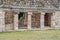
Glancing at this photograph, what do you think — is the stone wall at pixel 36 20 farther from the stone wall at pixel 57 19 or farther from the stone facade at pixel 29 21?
the stone wall at pixel 57 19

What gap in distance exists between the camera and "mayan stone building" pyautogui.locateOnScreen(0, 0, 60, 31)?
59.9ft

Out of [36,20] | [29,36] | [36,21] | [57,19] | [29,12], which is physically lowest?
[29,36]

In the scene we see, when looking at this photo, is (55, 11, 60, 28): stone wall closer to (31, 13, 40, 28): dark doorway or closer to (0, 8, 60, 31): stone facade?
(0, 8, 60, 31): stone facade

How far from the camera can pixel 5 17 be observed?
19500 mm

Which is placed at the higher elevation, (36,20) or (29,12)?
(29,12)

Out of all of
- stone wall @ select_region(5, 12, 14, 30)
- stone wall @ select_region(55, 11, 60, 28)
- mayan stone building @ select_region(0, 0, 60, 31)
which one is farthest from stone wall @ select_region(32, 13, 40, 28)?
stone wall @ select_region(5, 12, 14, 30)

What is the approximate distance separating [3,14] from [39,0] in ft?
13.9

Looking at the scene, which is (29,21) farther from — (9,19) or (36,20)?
(36,20)

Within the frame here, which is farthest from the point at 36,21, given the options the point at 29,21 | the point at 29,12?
the point at 29,12

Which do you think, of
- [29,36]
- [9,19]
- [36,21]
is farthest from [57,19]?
[29,36]

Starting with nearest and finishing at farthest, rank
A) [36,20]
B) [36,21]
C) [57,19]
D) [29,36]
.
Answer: [29,36] < [57,19] < [36,21] < [36,20]

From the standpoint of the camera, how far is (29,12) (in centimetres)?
1894

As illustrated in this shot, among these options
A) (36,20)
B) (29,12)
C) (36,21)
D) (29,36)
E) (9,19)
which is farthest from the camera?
(36,20)

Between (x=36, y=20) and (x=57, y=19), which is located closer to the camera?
(x=57, y=19)
